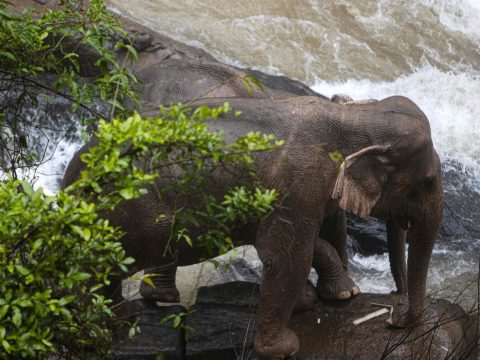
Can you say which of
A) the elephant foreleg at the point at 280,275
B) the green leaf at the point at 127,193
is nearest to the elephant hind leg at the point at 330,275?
the elephant foreleg at the point at 280,275

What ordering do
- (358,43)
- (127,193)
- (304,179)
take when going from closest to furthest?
(127,193) < (304,179) < (358,43)

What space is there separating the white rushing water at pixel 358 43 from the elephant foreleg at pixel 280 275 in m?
3.98

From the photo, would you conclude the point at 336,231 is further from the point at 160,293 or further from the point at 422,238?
the point at 160,293

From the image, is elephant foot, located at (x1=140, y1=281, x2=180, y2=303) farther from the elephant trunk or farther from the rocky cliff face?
the elephant trunk

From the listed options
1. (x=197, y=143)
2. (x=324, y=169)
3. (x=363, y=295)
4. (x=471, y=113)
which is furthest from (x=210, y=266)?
(x=471, y=113)

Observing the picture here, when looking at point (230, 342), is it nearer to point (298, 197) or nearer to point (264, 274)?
point (264, 274)

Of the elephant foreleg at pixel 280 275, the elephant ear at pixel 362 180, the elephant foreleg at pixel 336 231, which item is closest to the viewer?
the elephant ear at pixel 362 180

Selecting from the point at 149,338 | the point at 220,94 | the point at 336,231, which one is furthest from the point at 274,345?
the point at 220,94

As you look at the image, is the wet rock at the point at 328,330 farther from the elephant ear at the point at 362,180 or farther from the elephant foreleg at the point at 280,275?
the elephant ear at the point at 362,180

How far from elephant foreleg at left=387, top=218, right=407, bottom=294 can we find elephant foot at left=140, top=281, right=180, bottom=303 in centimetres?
122

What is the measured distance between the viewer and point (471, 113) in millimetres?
8820

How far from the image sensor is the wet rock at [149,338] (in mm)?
4633

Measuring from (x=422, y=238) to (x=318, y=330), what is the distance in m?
0.75

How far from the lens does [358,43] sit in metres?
10.2
